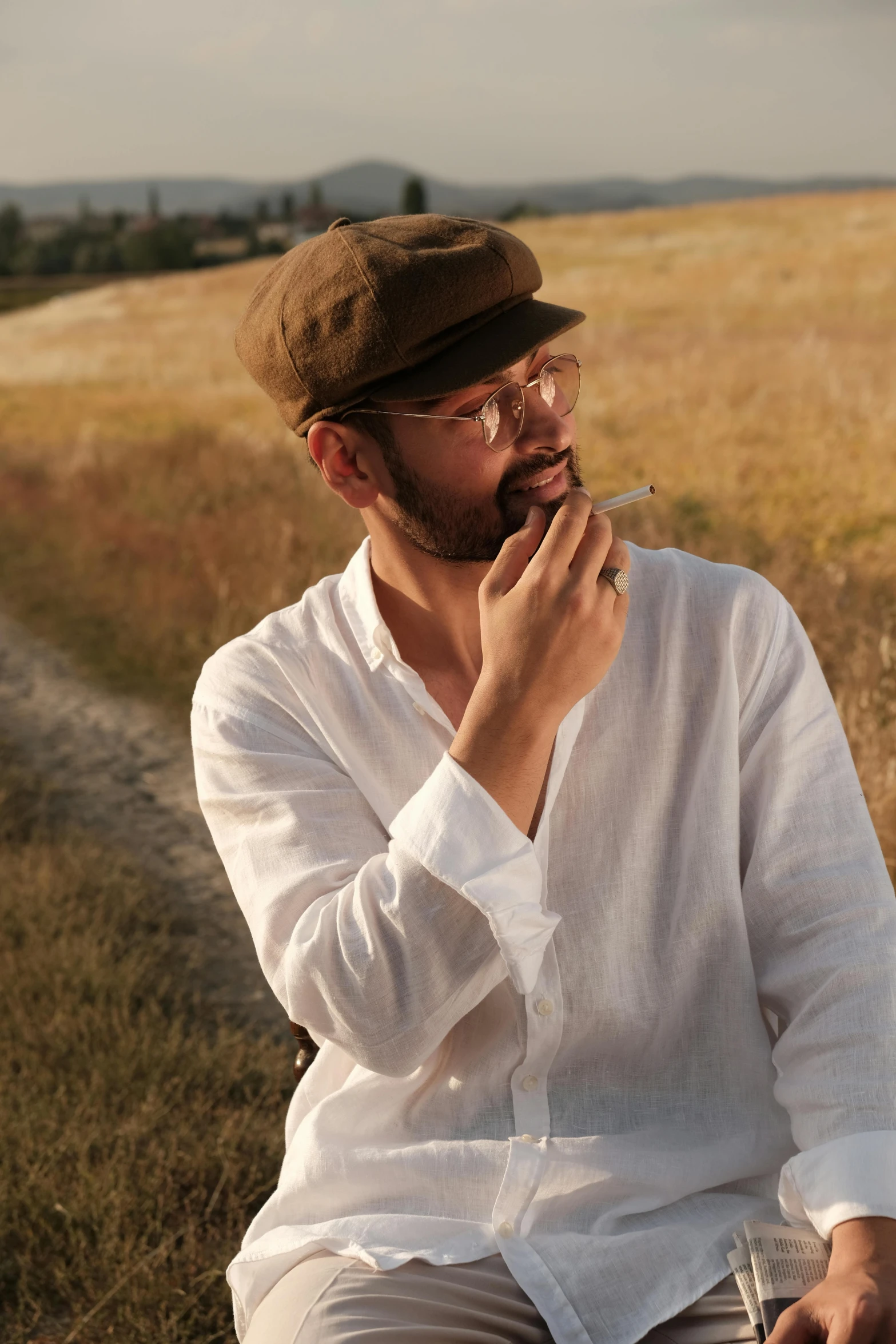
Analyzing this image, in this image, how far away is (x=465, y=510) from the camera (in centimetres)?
196

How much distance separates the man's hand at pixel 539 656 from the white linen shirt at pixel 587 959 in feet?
0.17

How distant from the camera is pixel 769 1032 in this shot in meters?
1.97

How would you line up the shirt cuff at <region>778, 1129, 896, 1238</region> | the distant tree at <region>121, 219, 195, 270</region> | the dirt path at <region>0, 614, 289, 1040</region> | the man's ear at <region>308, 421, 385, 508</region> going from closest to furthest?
the shirt cuff at <region>778, 1129, 896, 1238</region>, the man's ear at <region>308, 421, 385, 508</region>, the dirt path at <region>0, 614, 289, 1040</region>, the distant tree at <region>121, 219, 195, 270</region>

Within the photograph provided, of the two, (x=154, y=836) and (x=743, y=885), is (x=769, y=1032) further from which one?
(x=154, y=836)

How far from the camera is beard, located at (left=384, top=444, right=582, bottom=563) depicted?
1.91 metres

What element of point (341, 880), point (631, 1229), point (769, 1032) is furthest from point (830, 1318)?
point (341, 880)

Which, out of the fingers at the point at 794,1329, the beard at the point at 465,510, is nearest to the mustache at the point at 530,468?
the beard at the point at 465,510

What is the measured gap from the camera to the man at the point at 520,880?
5.29 feet

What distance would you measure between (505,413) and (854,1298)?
1245 millimetres

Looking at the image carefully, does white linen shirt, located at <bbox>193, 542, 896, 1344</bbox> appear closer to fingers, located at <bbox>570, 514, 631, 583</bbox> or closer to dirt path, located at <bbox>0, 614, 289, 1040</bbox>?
fingers, located at <bbox>570, 514, 631, 583</bbox>

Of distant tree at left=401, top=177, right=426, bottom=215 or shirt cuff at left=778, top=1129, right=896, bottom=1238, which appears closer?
shirt cuff at left=778, top=1129, right=896, bottom=1238

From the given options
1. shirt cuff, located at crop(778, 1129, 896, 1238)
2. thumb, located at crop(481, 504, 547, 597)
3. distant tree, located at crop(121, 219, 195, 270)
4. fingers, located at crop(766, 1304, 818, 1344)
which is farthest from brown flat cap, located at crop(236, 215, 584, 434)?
distant tree, located at crop(121, 219, 195, 270)

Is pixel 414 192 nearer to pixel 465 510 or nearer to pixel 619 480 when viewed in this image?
pixel 619 480

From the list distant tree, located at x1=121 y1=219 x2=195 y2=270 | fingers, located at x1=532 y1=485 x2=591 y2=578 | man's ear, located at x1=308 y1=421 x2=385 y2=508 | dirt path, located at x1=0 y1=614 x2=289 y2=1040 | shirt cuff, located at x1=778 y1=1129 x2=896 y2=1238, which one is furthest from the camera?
distant tree, located at x1=121 y1=219 x2=195 y2=270
